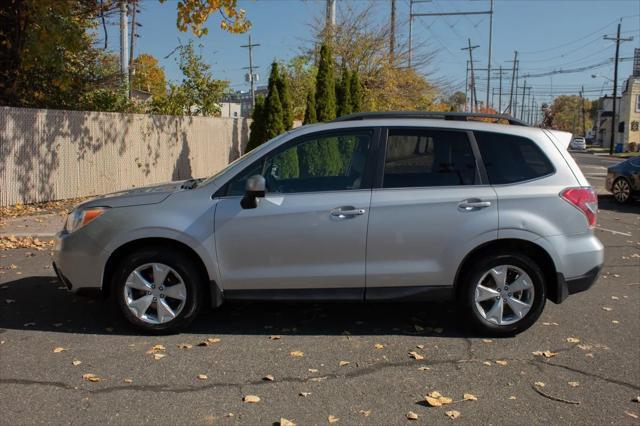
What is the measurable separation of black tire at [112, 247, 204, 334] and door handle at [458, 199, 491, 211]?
225cm

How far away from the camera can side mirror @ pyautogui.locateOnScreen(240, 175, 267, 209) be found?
4.92 meters

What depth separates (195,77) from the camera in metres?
20.0

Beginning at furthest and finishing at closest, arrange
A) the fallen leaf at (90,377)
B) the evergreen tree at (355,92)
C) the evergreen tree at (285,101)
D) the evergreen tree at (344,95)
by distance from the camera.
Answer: the evergreen tree at (355,92)
the evergreen tree at (344,95)
the evergreen tree at (285,101)
the fallen leaf at (90,377)

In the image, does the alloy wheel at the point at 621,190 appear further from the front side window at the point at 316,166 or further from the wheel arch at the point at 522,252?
the front side window at the point at 316,166

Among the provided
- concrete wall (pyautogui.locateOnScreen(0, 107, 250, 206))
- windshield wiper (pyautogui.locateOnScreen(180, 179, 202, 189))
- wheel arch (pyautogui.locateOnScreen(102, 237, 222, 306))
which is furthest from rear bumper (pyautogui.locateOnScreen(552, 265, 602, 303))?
concrete wall (pyautogui.locateOnScreen(0, 107, 250, 206))

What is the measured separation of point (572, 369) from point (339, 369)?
69.3 inches

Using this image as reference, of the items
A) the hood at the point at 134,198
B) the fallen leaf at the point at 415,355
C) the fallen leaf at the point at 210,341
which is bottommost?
the fallen leaf at the point at 415,355

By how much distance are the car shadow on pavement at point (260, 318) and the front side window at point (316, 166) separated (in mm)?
1250

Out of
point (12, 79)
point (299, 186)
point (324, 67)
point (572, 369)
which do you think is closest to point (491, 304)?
point (572, 369)

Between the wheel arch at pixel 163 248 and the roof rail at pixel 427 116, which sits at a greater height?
the roof rail at pixel 427 116

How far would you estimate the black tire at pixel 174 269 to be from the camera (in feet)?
16.8

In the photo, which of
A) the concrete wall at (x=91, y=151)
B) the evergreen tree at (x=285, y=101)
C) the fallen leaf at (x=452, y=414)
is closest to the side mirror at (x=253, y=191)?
the fallen leaf at (x=452, y=414)

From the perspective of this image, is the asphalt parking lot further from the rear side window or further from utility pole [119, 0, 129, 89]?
utility pole [119, 0, 129, 89]

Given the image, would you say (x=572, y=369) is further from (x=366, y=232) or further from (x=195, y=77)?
(x=195, y=77)
